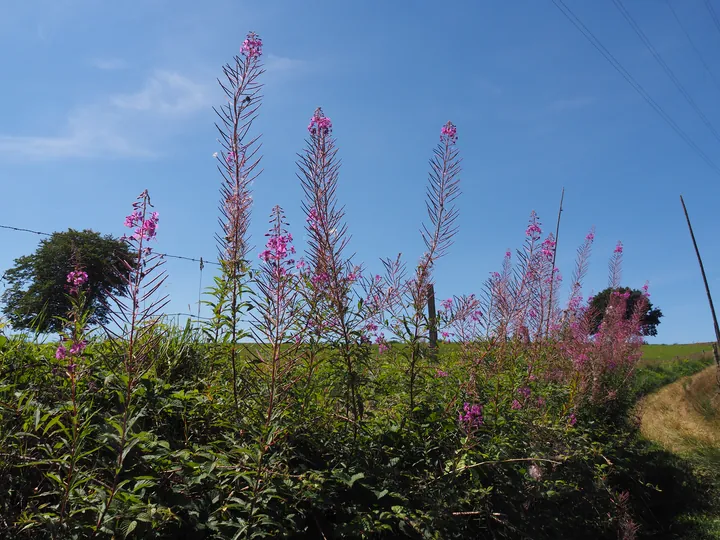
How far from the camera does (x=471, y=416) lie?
297 centimetres

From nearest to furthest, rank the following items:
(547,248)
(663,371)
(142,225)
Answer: (142,225) < (547,248) < (663,371)

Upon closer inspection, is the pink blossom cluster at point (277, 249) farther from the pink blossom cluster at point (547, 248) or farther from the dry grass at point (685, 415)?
the dry grass at point (685, 415)

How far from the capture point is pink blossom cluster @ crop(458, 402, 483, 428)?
2.90 metres

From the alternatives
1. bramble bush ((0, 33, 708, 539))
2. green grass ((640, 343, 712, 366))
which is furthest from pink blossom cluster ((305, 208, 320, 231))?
green grass ((640, 343, 712, 366))

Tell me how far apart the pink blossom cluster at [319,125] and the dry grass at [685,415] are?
6.81 meters

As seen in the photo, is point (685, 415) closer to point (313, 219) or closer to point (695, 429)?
point (695, 429)

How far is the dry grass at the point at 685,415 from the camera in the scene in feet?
28.2

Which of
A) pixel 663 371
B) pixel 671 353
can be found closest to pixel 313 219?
pixel 663 371

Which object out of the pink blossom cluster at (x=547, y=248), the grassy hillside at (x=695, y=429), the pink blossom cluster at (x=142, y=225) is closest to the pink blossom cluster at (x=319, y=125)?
the pink blossom cluster at (x=142, y=225)

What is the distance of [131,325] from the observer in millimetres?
1932

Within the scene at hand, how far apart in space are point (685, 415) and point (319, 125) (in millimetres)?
10362

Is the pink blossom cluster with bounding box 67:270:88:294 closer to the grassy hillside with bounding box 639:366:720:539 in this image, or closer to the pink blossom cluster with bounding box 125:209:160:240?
the pink blossom cluster with bounding box 125:209:160:240

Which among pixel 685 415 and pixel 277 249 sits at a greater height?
pixel 277 249

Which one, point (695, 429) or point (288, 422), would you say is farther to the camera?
point (695, 429)
